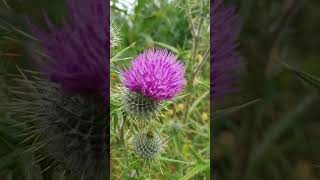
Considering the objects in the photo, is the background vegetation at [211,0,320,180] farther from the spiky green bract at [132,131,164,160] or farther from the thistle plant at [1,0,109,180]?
the thistle plant at [1,0,109,180]

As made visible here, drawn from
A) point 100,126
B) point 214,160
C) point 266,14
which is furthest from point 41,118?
point 266,14

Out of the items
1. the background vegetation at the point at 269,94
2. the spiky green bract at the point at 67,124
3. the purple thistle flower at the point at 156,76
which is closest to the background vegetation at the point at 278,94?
the background vegetation at the point at 269,94

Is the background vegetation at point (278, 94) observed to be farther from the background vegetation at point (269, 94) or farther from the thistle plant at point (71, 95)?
the thistle plant at point (71, 95)

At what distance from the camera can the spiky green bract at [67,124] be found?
0.86 metres

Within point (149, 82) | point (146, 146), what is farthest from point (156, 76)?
point (146, 146)

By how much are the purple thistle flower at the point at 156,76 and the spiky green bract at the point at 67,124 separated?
80 mm

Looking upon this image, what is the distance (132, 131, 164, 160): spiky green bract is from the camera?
903 mm

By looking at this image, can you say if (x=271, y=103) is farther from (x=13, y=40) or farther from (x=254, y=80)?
(x=13, y=40)

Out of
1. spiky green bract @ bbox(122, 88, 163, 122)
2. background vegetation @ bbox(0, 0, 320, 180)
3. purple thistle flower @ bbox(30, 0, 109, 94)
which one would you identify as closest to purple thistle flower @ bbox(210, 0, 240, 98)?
background vegetation @ bbox(0, 0, 320, 180)

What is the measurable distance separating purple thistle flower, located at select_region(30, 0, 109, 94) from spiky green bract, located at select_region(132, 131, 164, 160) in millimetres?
119

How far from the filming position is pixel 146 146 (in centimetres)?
90

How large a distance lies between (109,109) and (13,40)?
8.6 inches

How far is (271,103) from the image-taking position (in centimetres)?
91

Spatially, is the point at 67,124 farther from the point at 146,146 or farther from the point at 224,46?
the point at 224,46
